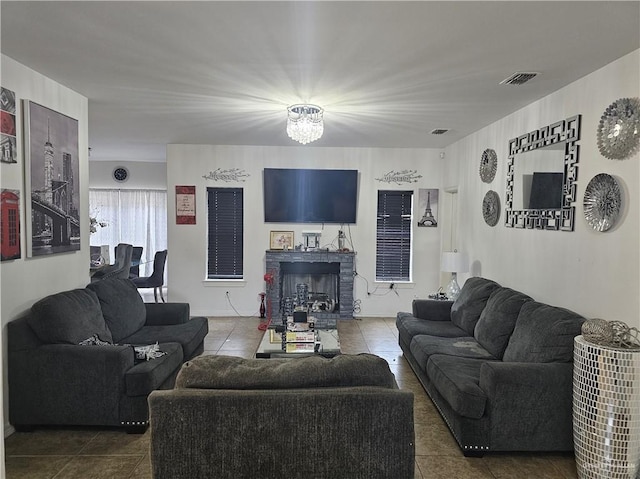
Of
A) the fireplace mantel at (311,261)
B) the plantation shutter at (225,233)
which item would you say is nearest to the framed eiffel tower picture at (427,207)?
the fireplace mantel at (311,261)

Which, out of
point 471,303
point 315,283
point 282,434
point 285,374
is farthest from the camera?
point 315,283

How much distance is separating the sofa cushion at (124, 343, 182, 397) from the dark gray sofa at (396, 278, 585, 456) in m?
2.10

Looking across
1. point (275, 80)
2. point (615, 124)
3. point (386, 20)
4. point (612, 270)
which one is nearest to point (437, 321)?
point (612, 270)

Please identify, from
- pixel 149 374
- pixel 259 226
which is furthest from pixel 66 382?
pixel 259 226

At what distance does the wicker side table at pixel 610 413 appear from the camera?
255cm

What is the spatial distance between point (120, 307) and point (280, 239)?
3.19 meters

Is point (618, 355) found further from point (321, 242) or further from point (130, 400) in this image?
point (321, 242)

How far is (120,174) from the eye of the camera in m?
9.43

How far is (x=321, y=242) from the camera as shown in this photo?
23.4 feet

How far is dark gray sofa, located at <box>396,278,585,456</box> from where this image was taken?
294cm

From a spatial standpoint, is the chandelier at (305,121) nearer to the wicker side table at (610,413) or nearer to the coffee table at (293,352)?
the coffee table at (293,352)

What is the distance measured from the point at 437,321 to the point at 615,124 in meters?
2.75

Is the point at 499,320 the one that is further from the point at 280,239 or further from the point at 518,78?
the point at 280,239

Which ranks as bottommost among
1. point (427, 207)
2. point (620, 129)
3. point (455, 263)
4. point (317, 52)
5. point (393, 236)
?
point (455, 263)
